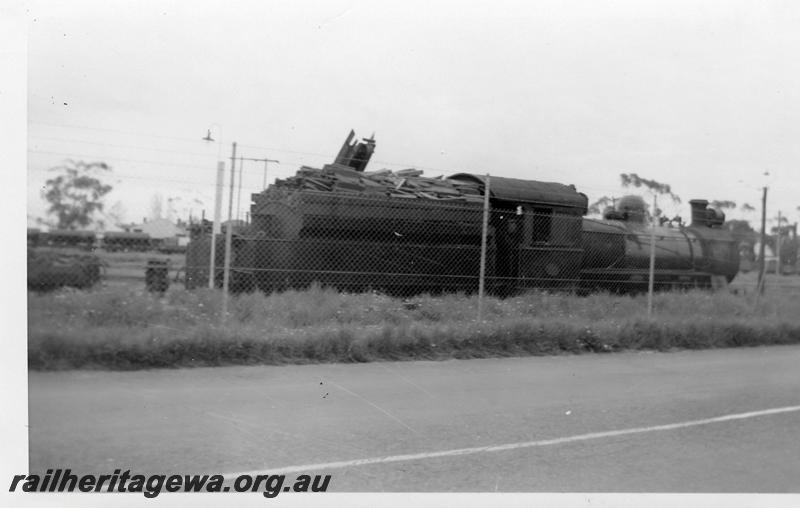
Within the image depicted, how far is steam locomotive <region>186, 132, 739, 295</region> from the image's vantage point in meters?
12.0

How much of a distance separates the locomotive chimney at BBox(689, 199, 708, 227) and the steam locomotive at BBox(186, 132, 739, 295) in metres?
5.26

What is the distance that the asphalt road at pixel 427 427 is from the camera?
4973mm

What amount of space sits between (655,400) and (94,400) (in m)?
5.09

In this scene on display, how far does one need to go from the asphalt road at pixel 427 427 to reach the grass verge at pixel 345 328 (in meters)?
0.31

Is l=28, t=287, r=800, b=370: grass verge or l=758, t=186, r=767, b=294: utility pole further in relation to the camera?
l=758, t=186, r=767, b=294: utility pole

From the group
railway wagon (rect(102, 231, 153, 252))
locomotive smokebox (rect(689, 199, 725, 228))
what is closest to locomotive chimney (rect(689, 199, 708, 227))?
locomotive smokebox (rect(689, 199, 725, 228))

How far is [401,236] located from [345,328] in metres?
3.67

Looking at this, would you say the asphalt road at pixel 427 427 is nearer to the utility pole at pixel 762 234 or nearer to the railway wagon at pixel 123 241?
the railway wagon at pixel 123 241

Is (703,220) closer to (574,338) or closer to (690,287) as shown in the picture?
(690,287)

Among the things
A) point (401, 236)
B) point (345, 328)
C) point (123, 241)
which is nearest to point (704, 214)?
point (401, 236)

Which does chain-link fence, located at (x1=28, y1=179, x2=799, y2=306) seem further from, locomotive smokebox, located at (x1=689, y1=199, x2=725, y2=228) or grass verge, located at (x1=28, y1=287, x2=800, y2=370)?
locomotive smokebox, located at (x1=689, y1=199, x2=725, y2=228)

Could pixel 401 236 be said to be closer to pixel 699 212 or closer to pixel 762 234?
pixel 762 234

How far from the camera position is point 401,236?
41.7 feet

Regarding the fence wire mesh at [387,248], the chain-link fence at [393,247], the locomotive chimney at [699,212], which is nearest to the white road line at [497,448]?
the chain-link fence at [393,247]
